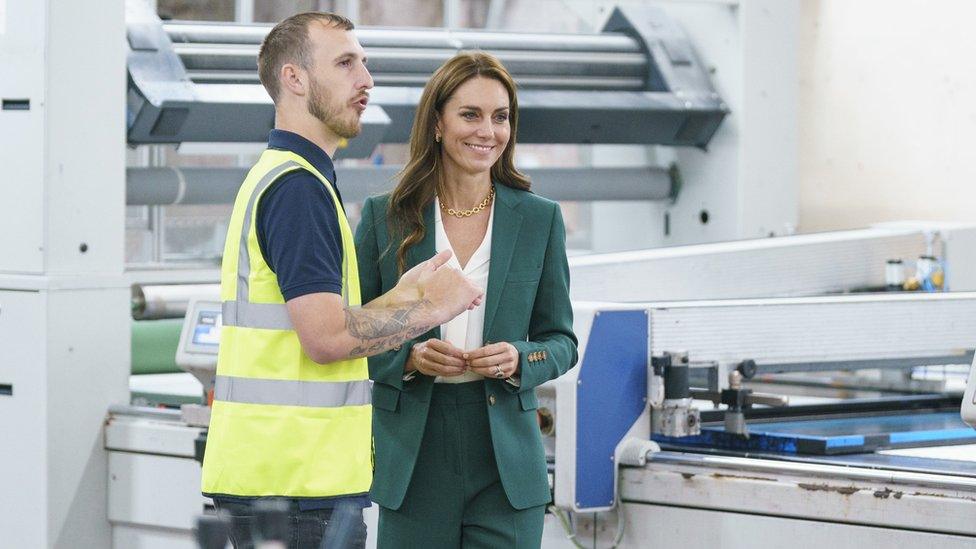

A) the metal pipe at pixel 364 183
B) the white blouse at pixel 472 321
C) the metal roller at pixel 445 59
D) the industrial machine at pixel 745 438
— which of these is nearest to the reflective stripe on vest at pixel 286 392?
the white blouse at pixel 472 321

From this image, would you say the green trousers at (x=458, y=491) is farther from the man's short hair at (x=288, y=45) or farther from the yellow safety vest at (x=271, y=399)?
the man's short hair at (x=288, y=45)

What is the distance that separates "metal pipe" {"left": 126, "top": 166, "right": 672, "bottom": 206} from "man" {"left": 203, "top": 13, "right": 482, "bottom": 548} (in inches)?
56.0

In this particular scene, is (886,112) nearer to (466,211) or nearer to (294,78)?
(466,211)

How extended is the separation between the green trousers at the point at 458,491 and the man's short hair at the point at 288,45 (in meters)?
0.51

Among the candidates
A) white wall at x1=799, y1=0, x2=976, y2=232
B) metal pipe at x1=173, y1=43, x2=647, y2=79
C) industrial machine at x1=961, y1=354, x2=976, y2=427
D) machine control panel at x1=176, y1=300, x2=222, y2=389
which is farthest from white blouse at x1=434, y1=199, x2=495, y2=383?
white wall at x1=799, y1=0, x2=976, y2=232

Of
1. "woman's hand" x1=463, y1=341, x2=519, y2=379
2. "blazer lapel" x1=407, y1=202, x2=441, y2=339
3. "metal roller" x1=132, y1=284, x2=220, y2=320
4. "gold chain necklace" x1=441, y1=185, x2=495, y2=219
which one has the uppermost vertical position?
"gold chain necklace" x1=441, y1=185, x2=495, y2=219

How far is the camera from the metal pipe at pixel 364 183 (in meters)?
3.60

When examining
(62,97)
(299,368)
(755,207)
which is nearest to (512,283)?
(299,368)

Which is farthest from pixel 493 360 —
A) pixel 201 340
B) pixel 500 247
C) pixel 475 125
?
pixel 201 340

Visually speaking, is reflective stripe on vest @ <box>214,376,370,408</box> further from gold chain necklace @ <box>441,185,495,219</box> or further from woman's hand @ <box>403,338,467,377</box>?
gold chain necklace @ <box>441,185,495,219</box>

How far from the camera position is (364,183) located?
13.0 feet

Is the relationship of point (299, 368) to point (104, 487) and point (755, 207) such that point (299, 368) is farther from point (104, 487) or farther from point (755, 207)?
point (755, 207)

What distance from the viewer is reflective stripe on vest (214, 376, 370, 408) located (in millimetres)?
1691

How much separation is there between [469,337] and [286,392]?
0.42 m
